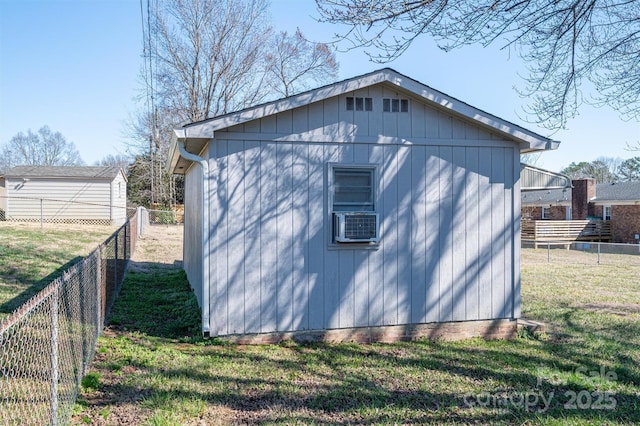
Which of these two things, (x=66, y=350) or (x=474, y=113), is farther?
(x=474, y=113)

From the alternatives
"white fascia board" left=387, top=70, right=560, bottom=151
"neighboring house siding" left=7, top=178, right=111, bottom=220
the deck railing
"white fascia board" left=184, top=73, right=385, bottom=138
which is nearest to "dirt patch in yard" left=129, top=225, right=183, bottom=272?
"neighboring house siding" left=7, top=178, right=111, bottom=220

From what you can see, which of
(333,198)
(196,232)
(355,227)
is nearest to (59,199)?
(196,232)

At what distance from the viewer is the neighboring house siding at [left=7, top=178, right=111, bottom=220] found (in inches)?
896

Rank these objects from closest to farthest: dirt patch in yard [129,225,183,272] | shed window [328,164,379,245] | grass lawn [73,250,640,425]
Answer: grass lawn [73,250,640,425]
shed window [328,164,379,245]
dirt patch in yard [129,225,183,272]

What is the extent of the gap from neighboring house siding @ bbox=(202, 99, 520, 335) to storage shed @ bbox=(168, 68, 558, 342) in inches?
0.6

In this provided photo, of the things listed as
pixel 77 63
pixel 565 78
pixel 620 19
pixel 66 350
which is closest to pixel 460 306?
pixel 565 78

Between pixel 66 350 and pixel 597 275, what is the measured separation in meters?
14.3

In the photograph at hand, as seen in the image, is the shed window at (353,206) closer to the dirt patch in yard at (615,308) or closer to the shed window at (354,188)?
the shed window at (354,188)

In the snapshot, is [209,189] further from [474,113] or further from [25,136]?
[25,136]

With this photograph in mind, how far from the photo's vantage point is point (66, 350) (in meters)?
4.02

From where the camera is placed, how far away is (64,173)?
23547 millimetres

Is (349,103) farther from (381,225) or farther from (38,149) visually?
(38,149)

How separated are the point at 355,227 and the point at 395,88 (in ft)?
6.34

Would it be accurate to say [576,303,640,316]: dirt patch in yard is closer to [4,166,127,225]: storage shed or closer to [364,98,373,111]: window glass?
[364,98,373,111]: window glass
